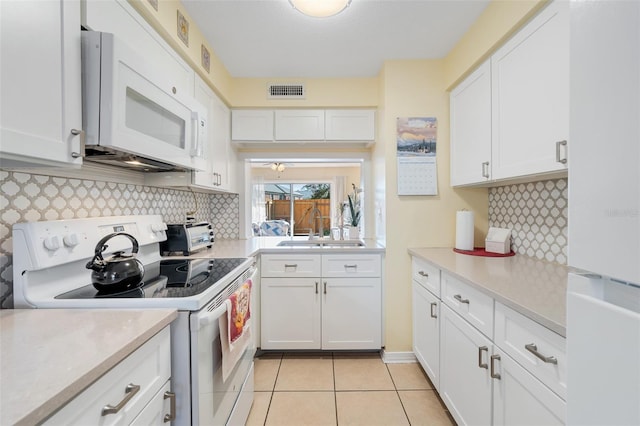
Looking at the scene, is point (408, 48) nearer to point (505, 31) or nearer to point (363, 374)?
point (505, 31)

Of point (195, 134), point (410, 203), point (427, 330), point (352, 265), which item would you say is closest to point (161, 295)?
point (195, 134)

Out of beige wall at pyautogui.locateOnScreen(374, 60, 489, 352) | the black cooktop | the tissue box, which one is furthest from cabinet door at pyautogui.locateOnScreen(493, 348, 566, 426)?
the black cooktop

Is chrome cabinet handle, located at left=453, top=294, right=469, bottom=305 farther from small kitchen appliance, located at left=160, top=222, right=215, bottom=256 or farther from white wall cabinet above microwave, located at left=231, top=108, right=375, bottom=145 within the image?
small kitchen appliance, located at left=160, top=222, right=215, bottom=256

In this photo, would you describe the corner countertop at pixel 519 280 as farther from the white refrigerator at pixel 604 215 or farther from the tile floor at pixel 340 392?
the tile floor at pixel 340 392

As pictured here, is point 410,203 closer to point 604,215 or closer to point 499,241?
point 499,241

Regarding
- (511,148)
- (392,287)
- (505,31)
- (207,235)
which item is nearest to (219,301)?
(207,235)

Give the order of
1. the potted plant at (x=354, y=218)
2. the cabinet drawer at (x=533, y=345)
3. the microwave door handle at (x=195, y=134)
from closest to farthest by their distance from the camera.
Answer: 1. the cabinet drawer at (x=533, y=345)
2. the microwave door handle at (x=195, y=134)
3. the potted plant at (x=354, y=218)

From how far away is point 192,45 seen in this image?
1.74 m

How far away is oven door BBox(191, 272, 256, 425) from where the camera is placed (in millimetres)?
915

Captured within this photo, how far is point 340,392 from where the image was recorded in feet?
5.98

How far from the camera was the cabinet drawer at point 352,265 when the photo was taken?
2219 mm

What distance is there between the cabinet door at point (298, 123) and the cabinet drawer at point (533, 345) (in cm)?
194

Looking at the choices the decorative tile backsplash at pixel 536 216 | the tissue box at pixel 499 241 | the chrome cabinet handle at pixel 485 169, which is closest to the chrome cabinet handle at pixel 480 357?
the decorative tile backsplash at pixel 536 216

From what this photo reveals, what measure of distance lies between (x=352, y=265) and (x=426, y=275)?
59 cm
